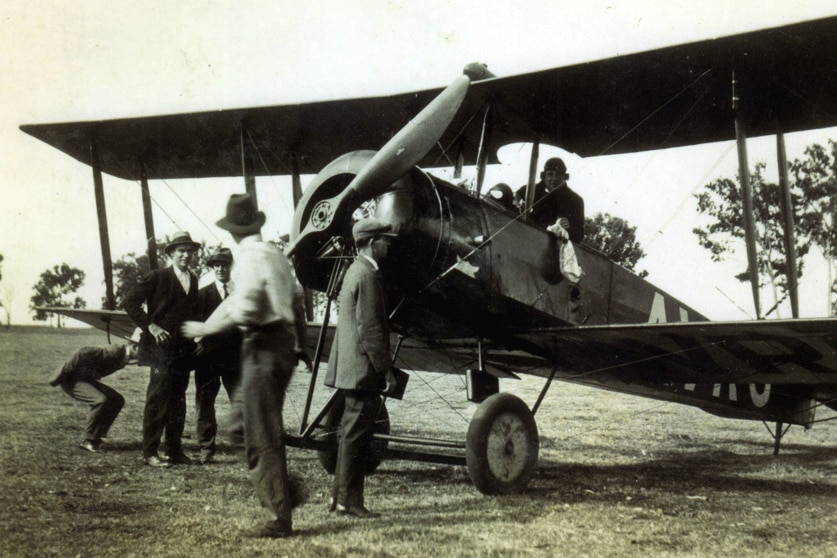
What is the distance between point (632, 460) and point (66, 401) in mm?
8513

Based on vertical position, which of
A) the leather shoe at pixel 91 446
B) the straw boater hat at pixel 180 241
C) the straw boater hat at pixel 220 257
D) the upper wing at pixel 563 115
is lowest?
the leather shoe at pixel 91 446

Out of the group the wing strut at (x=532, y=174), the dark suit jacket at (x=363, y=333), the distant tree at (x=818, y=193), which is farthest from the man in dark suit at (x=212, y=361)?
the distant tree at (x=818, y=193)

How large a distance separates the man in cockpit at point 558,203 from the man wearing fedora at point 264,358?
3328 mm

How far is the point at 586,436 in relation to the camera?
9.85 m

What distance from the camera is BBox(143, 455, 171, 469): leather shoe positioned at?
607 centimetres

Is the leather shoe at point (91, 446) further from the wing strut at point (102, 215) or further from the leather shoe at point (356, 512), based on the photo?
the leather shoe at point (356, 512)

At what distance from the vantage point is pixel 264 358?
3758mm

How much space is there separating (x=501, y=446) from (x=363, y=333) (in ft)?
5.20

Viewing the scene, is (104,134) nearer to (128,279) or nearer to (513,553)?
(513,553)

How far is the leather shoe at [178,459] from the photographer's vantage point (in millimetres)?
6223

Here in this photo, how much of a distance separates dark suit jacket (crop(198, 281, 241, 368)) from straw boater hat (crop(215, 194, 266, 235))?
269 centimetres

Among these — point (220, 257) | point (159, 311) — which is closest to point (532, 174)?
point (220, 257)

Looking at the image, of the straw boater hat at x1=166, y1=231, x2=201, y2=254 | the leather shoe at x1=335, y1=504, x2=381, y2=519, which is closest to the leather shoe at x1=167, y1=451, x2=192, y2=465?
the straw boater hat at x1=166, y1=231, x2=201, y2=254

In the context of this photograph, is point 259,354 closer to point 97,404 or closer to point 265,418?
point 265,418
